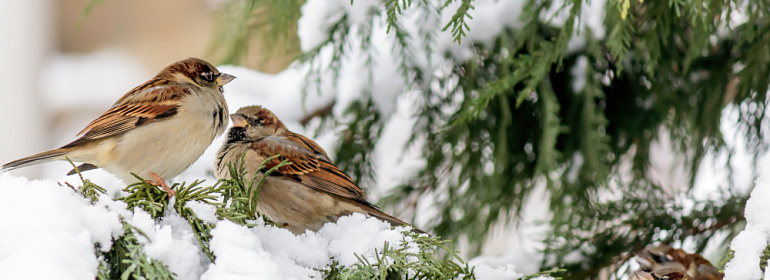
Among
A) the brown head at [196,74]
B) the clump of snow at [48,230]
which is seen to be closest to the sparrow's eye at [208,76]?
the brown head at [196,74]

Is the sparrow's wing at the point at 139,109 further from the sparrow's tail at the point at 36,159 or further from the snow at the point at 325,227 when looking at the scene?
the snow at the point at 325,227

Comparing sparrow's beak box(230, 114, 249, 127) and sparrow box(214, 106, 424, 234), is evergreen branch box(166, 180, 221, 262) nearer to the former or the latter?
sparrow box(214, 106, 424, 234)

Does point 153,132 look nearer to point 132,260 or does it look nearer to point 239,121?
point 239,121

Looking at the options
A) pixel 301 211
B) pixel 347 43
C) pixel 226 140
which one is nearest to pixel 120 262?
pixel 301 211

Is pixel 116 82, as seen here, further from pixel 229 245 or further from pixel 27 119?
pixel 229 245

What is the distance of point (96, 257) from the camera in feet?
→ 1.87

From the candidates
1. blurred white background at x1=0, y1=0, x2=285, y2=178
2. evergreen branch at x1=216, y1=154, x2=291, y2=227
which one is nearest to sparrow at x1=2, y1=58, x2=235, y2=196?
evergreen branch at x1=216, y1=154, x2=291, y2=227

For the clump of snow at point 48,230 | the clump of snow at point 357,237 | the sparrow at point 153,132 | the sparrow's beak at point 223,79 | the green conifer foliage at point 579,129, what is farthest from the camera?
the green conifer foliage at point 579,129

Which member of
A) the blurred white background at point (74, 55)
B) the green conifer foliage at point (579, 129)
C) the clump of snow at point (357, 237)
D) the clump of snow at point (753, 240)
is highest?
the blurred white background at point (74, 55)

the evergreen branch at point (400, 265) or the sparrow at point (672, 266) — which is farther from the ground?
the sparrow at point (672, 266)

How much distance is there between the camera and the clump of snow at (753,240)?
738 millimetres

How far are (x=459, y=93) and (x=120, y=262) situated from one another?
1.02 m

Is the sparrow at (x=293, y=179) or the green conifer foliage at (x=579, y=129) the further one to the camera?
the green conifer foliage at (x=579, y=129)

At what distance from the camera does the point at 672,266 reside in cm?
105
